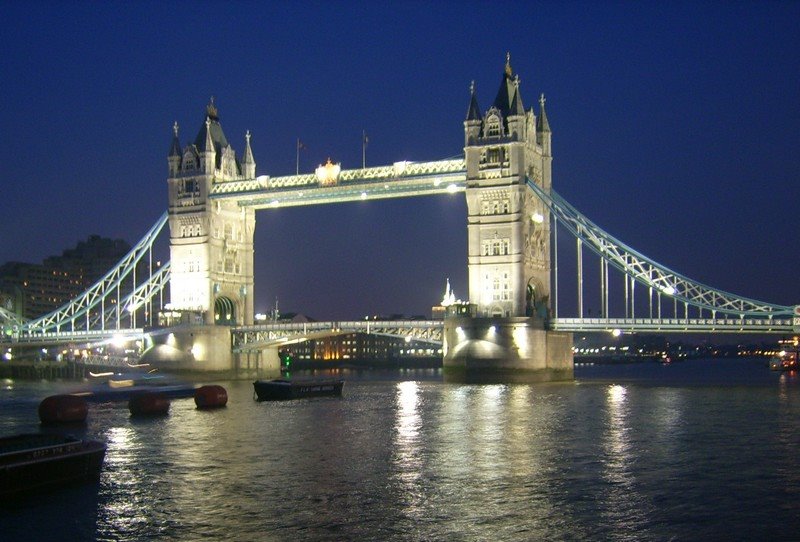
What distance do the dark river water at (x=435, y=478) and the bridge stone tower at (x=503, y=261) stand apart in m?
21.7

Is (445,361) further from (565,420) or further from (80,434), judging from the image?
(80,434)

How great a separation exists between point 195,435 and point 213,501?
14227 millimetres

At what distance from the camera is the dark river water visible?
69.7 feet

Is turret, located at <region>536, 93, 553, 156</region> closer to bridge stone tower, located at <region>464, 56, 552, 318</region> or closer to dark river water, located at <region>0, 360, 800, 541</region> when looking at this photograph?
bridge stone tower, located at <region>464, 56, 552, 318</region>

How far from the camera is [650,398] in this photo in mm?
58375

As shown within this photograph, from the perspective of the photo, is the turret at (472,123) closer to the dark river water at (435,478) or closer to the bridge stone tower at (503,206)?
the bridge stone tower at (503,206)

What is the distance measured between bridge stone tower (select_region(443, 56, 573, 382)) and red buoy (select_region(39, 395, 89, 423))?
32.4 m

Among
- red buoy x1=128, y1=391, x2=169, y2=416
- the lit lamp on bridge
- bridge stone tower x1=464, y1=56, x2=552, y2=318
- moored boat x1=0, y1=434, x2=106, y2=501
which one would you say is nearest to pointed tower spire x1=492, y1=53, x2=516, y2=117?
bridge stone tower x1=464, y1=56, x2=552, y2=318

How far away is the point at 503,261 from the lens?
72.2 m

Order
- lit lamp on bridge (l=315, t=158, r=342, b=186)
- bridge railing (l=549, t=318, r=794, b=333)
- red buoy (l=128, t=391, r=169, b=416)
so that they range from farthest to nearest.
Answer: lit lamp on bridge (l=315, t=158, r=342, b=186) → bridge railing (l=549, t=318, r=794, b=333) → red buoy (l=128, t=391, r=169, b=416)

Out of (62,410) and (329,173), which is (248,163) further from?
(62,410)

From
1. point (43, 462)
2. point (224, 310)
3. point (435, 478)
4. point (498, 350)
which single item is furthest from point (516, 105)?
point (43, 462)

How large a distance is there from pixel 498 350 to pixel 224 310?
26.6m

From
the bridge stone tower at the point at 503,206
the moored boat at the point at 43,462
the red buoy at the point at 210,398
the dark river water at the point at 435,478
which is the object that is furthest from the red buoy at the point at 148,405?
the bridge stone tower at the point at 503,206
